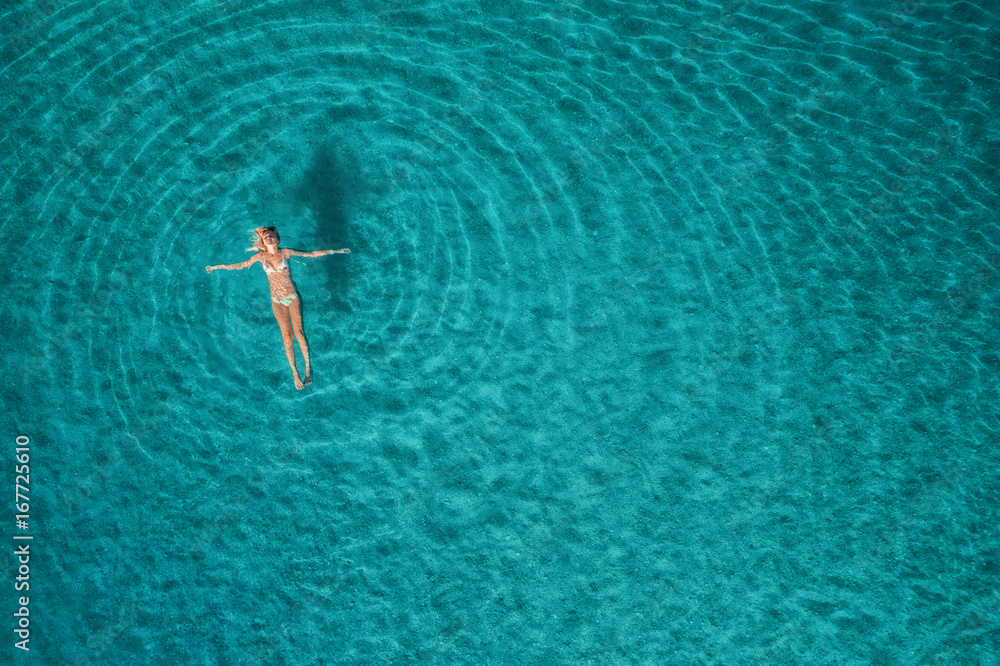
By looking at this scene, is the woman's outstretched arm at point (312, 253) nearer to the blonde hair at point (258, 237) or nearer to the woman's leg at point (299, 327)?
the blonde hair at point (258, 237)

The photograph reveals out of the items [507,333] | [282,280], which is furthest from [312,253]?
[507,333]

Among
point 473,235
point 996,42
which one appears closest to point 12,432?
point 473,235

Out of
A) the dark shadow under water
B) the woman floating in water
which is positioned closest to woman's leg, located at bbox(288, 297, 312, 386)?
the woman floating in water

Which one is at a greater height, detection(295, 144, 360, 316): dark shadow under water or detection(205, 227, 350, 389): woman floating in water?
detection(295, 144, 360, 316): dark shadow under water

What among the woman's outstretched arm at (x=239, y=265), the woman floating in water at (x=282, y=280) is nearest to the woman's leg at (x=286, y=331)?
the woman floating in water at (x=282, y=280)

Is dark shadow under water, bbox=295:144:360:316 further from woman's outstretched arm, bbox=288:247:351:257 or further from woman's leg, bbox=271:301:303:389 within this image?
woman's leg, bbox=271:301:303:389

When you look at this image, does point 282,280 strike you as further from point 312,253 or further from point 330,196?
point 330,196
